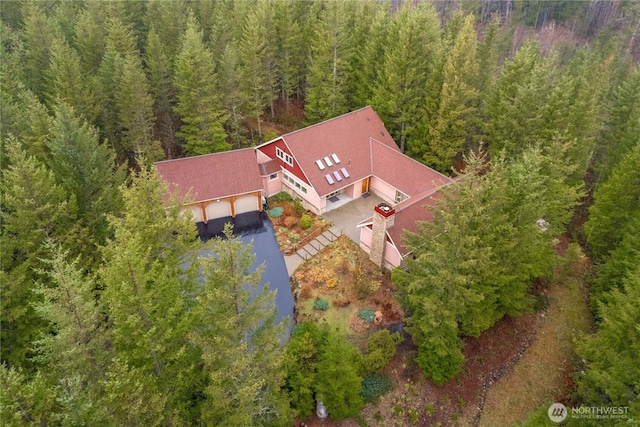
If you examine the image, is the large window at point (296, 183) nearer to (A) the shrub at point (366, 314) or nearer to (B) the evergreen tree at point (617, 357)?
(A) the shrub at point (366, 314)

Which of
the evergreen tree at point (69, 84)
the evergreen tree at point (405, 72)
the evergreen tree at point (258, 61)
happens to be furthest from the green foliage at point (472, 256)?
the evergreen tree at point (69, 84)

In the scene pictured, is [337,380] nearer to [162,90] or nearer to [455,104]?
[455,104]

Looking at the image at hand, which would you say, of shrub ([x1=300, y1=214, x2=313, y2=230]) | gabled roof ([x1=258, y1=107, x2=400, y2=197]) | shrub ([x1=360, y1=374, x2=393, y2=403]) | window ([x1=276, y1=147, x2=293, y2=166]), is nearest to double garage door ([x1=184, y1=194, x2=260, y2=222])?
window ([x1=276, y1=147, x2=293, y2=166])

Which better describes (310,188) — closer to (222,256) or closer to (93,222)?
(93,222)

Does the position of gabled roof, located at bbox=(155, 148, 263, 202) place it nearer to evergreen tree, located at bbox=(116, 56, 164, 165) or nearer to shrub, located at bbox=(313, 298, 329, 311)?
evergreen tree, located at bbox=(116, 56, 164, 165)

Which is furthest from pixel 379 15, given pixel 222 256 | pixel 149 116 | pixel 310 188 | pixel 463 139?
pixel 222 256

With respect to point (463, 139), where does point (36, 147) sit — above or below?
above

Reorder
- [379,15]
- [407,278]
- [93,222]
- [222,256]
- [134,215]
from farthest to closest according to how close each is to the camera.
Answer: [379,15], [93,222], [407,278], [134,215], [222,256]
